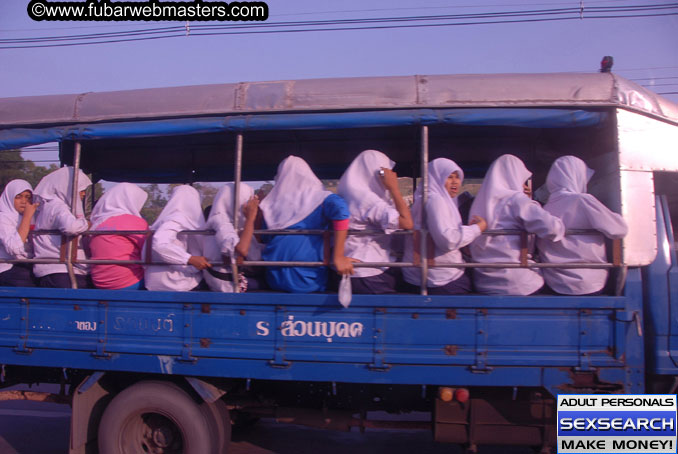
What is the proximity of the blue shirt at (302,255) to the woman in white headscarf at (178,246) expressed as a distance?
19.4 inches

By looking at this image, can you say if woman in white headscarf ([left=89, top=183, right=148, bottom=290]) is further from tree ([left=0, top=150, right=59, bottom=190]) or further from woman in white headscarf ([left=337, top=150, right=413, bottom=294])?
tree ([left=0, top=150, right=59, bottom=190])

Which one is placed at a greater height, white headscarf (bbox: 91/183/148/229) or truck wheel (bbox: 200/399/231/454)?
white headscarf (bbox: 91/183/148/229)

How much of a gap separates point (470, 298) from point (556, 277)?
0.63m

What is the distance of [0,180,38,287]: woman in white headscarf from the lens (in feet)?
12.0

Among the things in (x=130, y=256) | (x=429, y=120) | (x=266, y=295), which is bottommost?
(x=266, y=295)

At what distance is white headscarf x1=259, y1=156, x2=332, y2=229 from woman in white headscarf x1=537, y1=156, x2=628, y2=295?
1584 millimetres

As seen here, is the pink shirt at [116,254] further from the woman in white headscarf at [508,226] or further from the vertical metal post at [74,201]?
the woman in white headscarf at [508,226]

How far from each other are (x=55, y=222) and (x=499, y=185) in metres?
3.28

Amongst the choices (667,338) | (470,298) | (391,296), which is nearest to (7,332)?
(391,296)

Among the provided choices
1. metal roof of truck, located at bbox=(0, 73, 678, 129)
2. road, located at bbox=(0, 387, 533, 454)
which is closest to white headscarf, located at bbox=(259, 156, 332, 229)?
metal roof of truck, located at bbox=(0, 73, 678, 129)

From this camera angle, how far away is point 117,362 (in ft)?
11.1

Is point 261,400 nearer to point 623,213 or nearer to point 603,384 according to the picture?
point 603,384

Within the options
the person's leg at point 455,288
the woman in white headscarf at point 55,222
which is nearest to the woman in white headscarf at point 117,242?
the woman in white headscarf at point 55,222

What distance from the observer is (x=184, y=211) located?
364 centimetres
